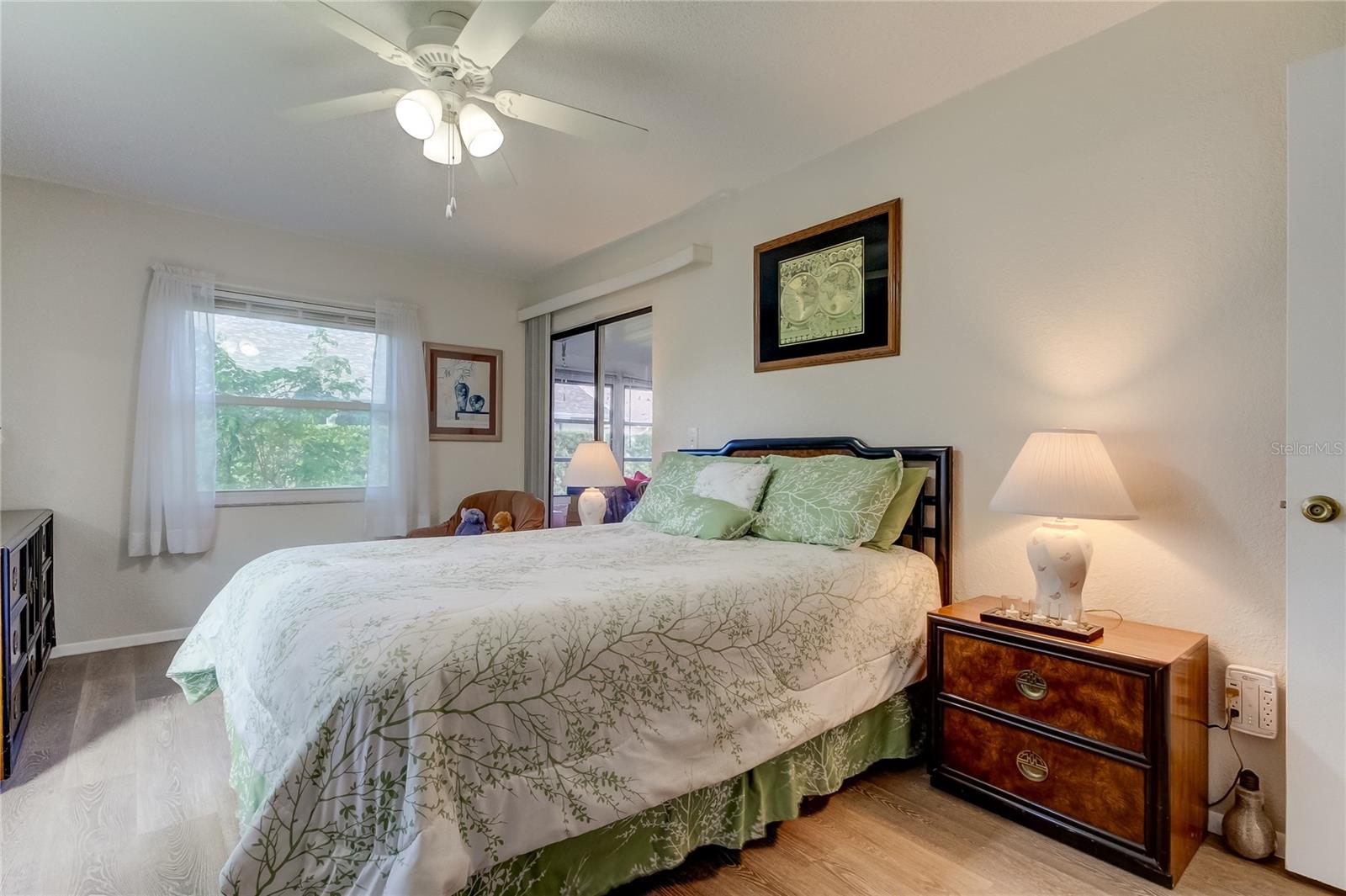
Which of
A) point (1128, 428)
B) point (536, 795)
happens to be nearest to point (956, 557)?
point (1128, 428)

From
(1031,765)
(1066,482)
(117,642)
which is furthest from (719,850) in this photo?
(117,642)

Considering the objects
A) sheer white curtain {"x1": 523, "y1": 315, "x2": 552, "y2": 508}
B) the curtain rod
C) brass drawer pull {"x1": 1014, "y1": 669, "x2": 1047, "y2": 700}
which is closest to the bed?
brass drawer pull {"x1": 1014, "y1": 669, "x2": 1047, "y2": 700}

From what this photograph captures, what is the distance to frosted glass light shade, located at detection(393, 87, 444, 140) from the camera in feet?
6.42

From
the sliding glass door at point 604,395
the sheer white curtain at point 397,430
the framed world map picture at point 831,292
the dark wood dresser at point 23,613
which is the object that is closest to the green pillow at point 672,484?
the framed world map picture at point 831,292

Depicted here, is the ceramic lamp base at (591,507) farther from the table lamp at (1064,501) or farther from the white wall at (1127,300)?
the table lamp at (1064,501)

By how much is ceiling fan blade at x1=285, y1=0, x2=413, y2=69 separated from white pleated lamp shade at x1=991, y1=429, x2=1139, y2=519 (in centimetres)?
228

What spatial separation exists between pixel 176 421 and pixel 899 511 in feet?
12.8

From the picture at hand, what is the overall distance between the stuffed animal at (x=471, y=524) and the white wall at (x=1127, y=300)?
7.94ft

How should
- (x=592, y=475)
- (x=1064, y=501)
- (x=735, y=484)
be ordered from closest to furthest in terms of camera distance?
(x=1064, y=501)
(x=735, y=484)
(x=592, y=475)

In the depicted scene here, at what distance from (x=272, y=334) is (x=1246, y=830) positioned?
5.07m

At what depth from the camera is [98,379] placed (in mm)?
3539

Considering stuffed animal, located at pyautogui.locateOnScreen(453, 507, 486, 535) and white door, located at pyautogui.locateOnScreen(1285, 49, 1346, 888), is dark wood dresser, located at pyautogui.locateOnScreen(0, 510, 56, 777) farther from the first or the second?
white door, located at pyautogui.locateOnScreen(1285, 49, 1346, 888)

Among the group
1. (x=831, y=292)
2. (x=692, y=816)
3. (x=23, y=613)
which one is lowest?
(x=692, y=816)

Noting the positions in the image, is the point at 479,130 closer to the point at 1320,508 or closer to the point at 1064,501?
the point at 1064,501
